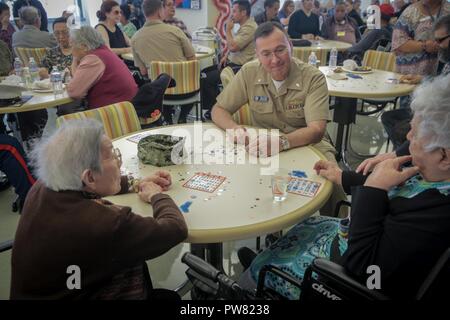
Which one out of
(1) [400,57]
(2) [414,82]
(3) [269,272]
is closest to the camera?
(3) [269,272]

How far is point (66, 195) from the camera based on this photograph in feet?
3.32

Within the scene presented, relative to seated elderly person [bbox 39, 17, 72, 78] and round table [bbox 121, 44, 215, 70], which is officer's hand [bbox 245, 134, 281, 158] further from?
round table [bbox 121, 44, 215, 70]

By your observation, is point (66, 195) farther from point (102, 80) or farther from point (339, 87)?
point (339, 87)

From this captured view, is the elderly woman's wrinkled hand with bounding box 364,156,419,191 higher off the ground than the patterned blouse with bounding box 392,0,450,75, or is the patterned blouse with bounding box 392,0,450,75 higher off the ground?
the patterned blouse with bounding box 392,0,450,75

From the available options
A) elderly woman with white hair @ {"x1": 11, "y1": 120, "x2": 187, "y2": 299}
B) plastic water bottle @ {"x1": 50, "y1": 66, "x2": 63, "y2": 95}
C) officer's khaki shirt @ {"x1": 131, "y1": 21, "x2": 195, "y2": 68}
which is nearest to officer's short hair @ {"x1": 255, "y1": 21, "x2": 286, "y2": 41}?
elderly woman with white hair @ {"x1": 11, "y1": 120, "x2": 187, "y2": 299}

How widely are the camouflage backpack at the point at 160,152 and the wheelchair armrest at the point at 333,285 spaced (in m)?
0.78

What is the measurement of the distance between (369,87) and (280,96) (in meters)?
1.31

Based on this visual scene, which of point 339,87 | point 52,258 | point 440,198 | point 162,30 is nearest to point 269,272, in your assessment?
point 440,198

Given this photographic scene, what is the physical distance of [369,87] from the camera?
312 cm

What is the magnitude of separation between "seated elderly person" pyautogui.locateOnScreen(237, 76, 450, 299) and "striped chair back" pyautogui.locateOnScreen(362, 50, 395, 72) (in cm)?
300

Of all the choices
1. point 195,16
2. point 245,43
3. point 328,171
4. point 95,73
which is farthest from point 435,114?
point 195,16

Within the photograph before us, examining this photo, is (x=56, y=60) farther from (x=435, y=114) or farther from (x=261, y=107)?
(x=435, y=114)

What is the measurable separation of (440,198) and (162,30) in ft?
11.8

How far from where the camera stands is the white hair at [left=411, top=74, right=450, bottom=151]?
1.04 metres
